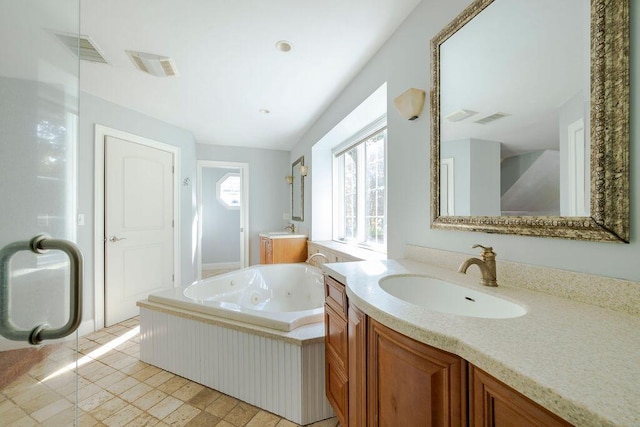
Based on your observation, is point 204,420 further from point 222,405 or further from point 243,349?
point 243,349

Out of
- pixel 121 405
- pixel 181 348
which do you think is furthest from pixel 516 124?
pixel 121 405

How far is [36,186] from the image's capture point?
30.6 inches

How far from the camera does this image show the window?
8.08ft

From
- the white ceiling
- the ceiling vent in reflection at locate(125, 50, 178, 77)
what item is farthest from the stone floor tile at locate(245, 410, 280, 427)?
the ceiling vent in reflection at locate(125, 50, 178, 77)

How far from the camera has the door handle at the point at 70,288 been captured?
0.67 meters

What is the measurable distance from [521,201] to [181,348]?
2.19 meters

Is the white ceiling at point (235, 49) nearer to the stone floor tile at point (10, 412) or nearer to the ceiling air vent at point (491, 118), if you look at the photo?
the ceiling air vent at point (491, 118)

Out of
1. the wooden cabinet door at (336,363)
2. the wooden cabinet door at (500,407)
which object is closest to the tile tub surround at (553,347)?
the wooden cabinet door at (500,407)

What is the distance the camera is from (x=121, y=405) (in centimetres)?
152

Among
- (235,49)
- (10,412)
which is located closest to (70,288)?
(10,412)

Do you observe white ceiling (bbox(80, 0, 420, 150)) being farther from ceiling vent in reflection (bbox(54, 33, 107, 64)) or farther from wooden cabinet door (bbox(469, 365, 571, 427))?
wooden cabinet door (bbox(469, 365, 571, 427))

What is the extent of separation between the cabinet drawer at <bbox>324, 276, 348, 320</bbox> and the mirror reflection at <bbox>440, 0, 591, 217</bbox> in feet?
2.15

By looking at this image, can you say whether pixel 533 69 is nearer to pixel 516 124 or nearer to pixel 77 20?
pixel 516 124

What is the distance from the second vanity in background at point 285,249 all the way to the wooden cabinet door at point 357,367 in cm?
238
